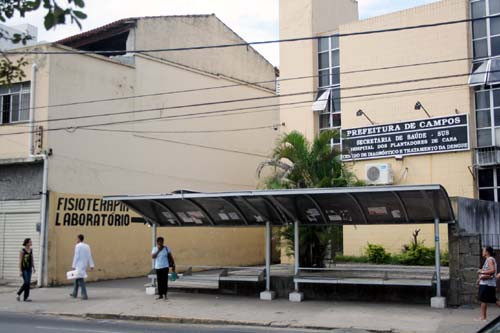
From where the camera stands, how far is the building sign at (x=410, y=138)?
23.6 meters

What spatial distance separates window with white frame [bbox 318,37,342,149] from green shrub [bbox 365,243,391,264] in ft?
16.5

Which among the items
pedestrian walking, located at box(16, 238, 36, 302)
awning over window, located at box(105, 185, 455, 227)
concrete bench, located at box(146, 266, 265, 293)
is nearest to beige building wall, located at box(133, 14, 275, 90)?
awning over window, located at box(105, 185, 455, 227)

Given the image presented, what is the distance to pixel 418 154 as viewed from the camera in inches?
A: 966

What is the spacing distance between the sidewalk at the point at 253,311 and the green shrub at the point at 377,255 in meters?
8.53

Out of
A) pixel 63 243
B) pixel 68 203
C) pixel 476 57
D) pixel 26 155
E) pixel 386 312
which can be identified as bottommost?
pixel 386 312

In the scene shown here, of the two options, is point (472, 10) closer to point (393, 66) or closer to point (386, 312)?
point (393, 66)

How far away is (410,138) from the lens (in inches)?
974

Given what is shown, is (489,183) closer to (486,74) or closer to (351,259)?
(486,74)

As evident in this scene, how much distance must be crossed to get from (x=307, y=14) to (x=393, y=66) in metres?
5.24

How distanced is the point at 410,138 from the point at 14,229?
1502cm

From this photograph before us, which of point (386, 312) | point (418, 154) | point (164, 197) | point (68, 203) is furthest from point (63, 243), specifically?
point (418, 154)

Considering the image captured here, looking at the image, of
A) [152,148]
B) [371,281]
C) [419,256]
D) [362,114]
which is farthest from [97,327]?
[362,114]

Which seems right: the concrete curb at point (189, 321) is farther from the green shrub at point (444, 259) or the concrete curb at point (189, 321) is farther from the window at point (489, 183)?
the window at point (489, 183)

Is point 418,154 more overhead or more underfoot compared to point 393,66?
more underfoot
